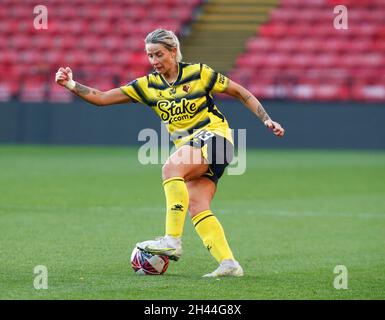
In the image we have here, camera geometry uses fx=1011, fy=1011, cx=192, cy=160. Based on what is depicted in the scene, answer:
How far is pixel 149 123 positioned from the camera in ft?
71.1

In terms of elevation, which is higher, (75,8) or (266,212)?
(75,8)

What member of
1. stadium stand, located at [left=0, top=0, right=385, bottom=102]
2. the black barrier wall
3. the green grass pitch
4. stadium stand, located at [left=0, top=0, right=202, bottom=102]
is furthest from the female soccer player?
stadium stand, located at [left=0, top=0, right=385, bottom=102]

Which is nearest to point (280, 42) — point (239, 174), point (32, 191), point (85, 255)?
point (239, 174)

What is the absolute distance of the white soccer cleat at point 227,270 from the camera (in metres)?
6.84

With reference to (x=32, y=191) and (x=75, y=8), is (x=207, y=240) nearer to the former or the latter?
(x=32, y=191)

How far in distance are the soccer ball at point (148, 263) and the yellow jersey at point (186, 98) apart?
804 mm

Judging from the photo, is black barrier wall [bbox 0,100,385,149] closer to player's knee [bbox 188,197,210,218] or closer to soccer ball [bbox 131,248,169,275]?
player's knee [bbox 188,197,210,218]

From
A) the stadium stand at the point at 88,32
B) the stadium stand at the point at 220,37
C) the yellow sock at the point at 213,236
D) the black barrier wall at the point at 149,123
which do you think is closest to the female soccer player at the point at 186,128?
the yellow sock at the point at 213,236

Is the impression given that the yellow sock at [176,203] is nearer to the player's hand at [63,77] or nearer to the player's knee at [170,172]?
the player's knee at [170,172]

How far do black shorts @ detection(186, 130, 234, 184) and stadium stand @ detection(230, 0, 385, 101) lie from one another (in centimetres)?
1722

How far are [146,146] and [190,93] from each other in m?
16.6

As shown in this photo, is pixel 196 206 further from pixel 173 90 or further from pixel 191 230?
pixel 191 230

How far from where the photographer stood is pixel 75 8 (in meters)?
26.2

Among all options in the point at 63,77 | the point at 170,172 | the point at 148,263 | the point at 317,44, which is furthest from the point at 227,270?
the point at 317,44
